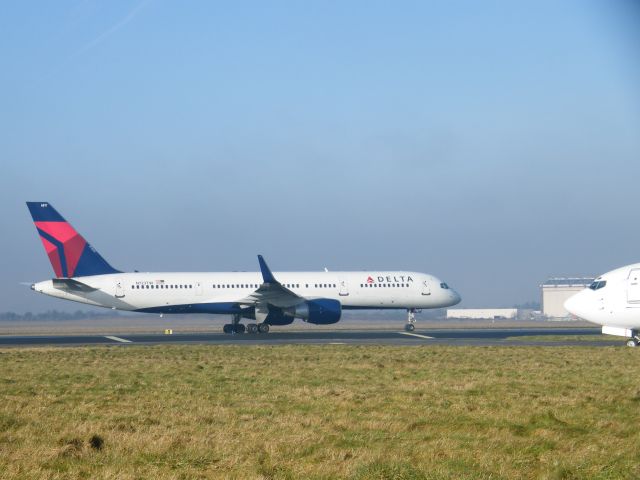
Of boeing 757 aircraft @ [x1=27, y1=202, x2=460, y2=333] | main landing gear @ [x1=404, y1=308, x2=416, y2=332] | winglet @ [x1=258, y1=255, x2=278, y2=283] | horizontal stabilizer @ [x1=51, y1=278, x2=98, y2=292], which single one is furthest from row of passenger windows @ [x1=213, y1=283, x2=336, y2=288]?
horizontal stabilizer @ [x1=51, y1=278, x2=98, y2=292]

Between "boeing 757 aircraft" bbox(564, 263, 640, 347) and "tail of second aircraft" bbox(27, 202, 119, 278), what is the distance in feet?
103

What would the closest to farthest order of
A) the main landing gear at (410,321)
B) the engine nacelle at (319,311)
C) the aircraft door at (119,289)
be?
the engine nacelle at (319,311) < the aircraft door at (119,289) < the main landing gear at (410,321)

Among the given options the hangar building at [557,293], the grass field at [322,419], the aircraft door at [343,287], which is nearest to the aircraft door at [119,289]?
the aircraft door at [343,287]

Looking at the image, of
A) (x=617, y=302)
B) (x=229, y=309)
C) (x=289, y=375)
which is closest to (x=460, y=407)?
(x=289, y=375)

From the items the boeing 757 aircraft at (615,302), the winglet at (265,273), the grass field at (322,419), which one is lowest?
the grass field at (322,419)

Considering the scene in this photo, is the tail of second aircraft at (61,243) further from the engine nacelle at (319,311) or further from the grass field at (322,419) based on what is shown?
the grass field at (322,419)

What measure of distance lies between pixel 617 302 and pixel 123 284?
1240 inches

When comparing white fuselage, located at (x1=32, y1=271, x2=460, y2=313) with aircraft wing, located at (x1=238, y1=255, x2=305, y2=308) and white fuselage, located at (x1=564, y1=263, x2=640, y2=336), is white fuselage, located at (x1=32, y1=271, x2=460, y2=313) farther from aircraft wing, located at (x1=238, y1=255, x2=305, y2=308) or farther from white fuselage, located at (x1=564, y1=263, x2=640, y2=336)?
white fuselage, located at (x1=564, y1=263, x2=640, y2=336)

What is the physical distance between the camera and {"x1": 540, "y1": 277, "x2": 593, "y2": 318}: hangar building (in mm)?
146125

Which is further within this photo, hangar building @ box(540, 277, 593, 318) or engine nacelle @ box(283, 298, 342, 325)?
hangar building @ box(540, 277, 593, 318)

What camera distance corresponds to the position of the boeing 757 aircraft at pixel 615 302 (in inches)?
1332

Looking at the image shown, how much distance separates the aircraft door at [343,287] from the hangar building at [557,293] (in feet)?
Result: 308

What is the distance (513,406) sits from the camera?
17.7 metres

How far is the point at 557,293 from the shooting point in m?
150
